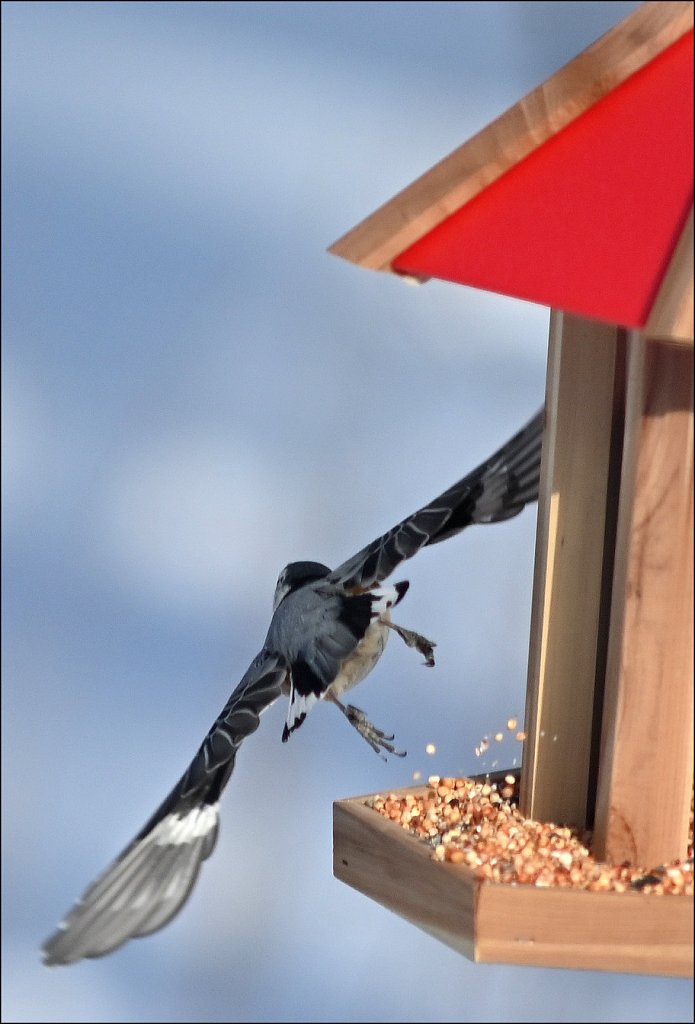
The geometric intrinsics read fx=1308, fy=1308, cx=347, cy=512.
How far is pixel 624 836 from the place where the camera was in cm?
86

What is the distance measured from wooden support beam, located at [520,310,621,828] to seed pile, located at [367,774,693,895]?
0.03 metres

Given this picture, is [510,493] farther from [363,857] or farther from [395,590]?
[363,857]

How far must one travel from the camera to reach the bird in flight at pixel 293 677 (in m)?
0.88

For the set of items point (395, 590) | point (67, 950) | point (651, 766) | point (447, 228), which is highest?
point (447, 228)

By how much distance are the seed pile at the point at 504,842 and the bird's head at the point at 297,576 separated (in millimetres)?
262

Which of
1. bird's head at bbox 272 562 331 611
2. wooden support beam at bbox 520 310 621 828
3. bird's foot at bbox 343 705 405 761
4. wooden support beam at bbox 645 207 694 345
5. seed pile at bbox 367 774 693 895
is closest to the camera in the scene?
wooden support beam at bbox 645 207 694 345

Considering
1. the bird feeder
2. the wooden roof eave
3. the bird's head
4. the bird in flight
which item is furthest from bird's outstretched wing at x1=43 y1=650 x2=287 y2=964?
the wooden roof eave

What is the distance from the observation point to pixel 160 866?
2.98ft

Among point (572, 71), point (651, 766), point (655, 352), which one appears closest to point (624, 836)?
point (651, 766)

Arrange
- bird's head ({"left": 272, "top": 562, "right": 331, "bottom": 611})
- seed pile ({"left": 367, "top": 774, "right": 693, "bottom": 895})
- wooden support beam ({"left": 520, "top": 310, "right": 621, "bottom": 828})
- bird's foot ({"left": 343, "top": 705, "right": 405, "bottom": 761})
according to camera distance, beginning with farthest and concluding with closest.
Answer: bird's head ({"left": 272, "top": 562, "right": 331, "bottom": 611}) → bird's foot ({"left": 343, "top": 705, "right": 405, "bottom": 761}) → wooden support beam ({"left": 520, "top": 310, "right": 621, "bottom": 828}) → seed pile ({"left": 367, "top": 774, "right": 693, "bottom": 895})

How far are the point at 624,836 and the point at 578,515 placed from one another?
8.9 inches

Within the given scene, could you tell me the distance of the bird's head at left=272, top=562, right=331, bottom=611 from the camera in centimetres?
122

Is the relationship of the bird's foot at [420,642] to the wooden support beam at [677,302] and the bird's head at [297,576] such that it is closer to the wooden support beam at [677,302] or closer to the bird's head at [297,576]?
the bird's head at [297,576]

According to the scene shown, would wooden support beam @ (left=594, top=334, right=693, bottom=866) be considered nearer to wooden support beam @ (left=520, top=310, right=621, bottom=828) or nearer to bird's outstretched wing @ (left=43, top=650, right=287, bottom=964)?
wooden support beam @ (left=520, top=310, right=621, bottom=828)
